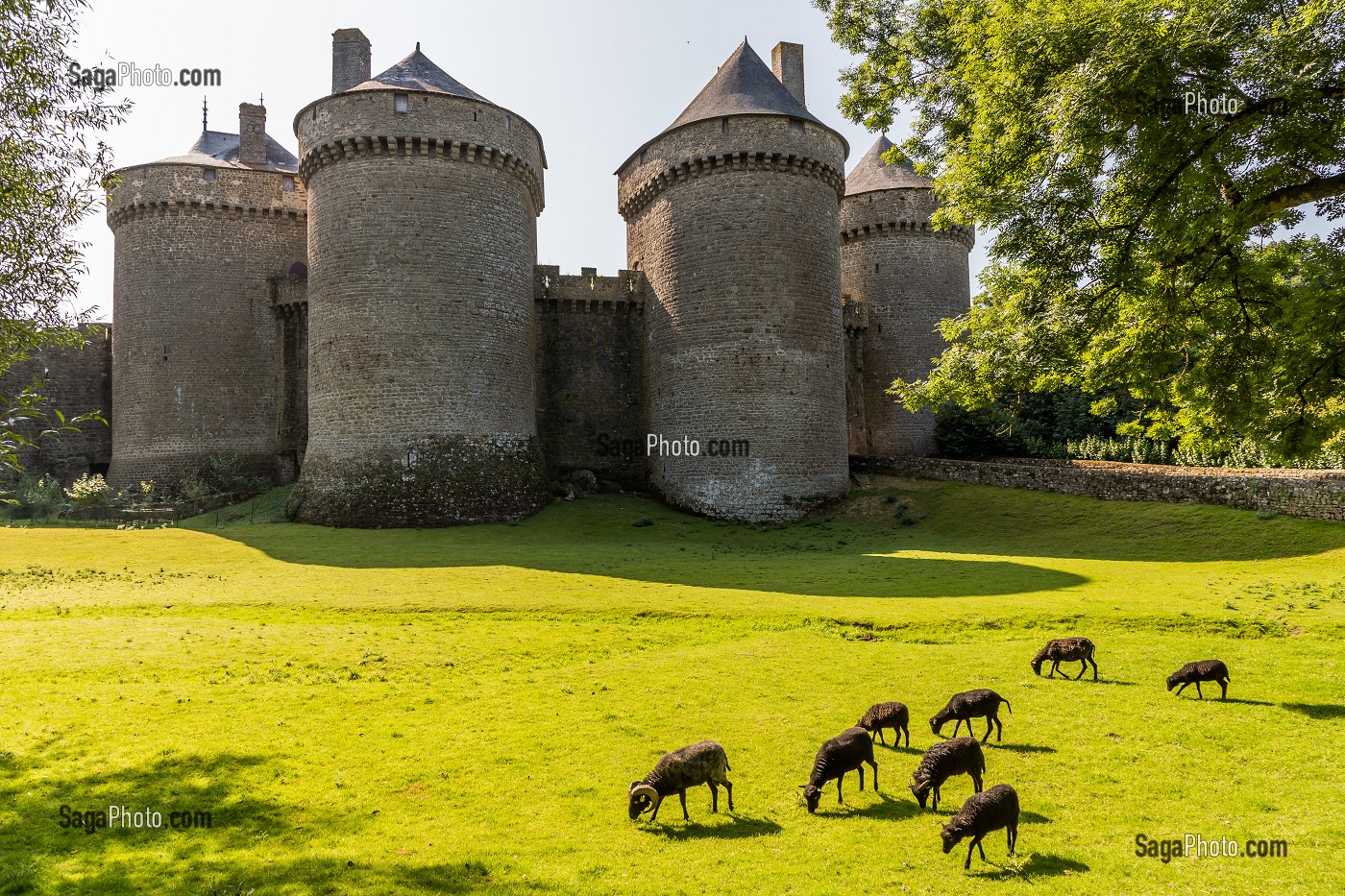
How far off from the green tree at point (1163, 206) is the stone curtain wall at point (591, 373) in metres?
23.2

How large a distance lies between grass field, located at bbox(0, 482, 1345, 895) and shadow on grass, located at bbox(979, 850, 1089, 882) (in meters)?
0.02

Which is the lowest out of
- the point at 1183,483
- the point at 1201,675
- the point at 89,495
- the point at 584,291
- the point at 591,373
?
the point at 1201,675

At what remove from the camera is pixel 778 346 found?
94.8ft

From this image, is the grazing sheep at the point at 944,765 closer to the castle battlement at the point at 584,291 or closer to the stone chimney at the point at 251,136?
the castle battlement at the point at 584,291

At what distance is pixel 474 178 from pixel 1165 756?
26444 millimetres

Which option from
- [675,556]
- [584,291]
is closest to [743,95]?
[584,291]

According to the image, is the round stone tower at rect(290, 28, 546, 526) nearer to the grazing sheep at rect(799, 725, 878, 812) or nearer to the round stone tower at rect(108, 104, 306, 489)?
the round stone tower at rect(108, 104, 306, 489)

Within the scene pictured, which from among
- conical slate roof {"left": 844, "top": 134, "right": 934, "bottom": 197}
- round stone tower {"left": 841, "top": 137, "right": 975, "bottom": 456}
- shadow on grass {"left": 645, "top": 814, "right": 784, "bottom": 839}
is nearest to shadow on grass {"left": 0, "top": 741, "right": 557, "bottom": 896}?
shadow on grass {"left": 645, "top": 814, "right": 784, "bottom": 839}

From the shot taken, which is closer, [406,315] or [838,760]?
[838,760]

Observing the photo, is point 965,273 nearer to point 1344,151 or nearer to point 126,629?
point 1344,151

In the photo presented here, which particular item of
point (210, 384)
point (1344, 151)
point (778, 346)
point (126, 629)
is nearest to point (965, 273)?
point (778, 346)

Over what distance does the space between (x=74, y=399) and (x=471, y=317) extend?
21.8 m

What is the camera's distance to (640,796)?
6.48m

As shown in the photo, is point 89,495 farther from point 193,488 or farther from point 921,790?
point 921,790
